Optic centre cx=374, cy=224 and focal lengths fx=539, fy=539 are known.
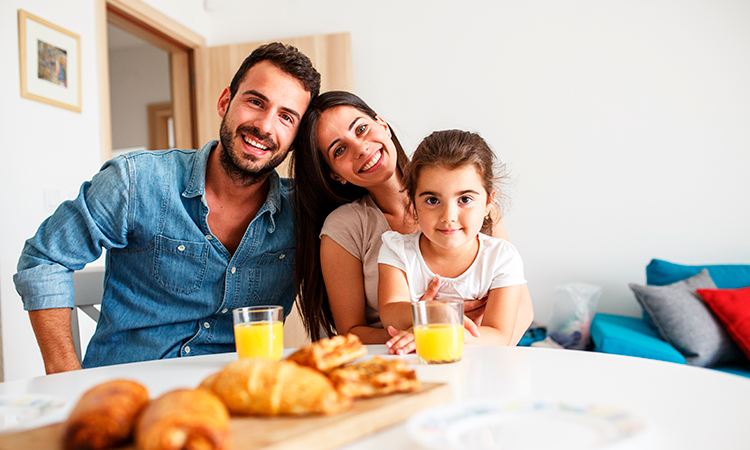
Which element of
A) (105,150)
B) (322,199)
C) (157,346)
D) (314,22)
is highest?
(314,22)

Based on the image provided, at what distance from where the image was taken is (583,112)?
3373 mm

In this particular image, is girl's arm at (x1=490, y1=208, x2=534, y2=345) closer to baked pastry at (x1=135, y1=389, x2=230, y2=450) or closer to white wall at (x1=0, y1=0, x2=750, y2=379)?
baked pastry at (x1=135, y1=389, x2=230, y2=450)

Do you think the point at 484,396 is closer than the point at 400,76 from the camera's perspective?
Yes

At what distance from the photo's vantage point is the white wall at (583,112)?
10.3ft

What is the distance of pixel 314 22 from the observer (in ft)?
12.8

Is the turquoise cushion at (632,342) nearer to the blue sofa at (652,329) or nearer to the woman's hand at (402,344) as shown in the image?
the blue sofa at (652,329)

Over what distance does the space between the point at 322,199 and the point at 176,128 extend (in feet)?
9.23

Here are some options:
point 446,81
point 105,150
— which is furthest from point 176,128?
point 446,81

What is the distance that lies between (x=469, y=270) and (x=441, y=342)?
458 mm

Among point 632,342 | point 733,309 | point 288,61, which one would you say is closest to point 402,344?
point 288,61

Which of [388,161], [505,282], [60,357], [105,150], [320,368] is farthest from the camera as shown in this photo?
[105,150]

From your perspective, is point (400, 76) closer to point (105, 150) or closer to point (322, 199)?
point (105, 150)

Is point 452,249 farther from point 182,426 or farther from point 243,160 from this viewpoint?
point 182,426

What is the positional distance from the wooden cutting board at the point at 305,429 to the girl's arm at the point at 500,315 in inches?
24.0
